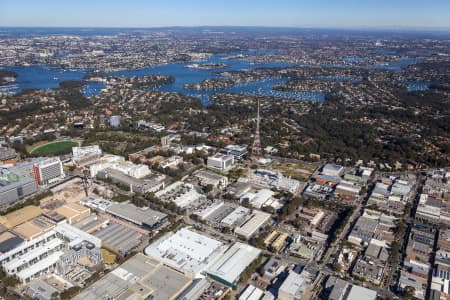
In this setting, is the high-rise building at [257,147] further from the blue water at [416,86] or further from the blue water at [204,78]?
the blue water at [416,86]

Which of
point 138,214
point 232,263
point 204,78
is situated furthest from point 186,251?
point 204,78

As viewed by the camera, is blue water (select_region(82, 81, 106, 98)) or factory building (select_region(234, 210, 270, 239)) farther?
blue water (select_region(82, 81, 106, 98))

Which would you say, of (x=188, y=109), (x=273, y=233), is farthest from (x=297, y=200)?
(x=188, y=109)

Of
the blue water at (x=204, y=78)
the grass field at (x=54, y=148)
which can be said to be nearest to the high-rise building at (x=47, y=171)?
the grass field at (x=54, y=148)

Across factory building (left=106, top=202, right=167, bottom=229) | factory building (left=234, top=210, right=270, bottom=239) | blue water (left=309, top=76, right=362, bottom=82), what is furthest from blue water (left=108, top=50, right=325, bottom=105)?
factory building (left=234, top=210, right=270, bottom=239)

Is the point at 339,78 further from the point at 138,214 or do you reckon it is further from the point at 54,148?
the point at 138,214

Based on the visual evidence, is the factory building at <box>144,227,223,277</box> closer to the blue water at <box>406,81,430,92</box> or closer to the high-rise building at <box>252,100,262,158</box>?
the high-rise building at <box>252,100,262,158</box>
